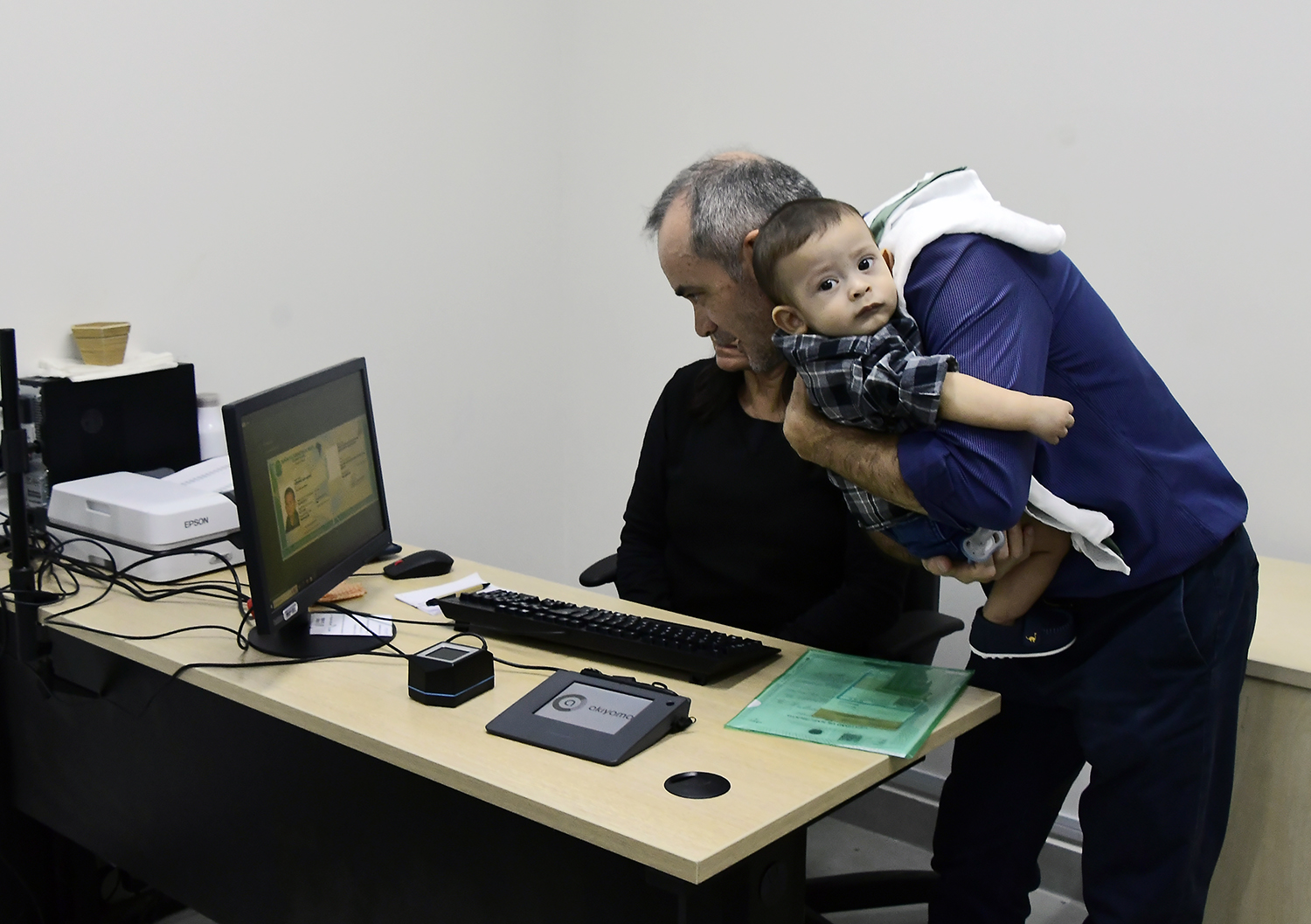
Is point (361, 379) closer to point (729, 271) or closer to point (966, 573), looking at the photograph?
point (729, 271)

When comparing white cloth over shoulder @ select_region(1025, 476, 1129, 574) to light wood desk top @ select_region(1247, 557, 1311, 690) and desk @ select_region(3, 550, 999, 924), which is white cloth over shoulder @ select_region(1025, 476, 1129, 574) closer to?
desk @ select_region(3, 550, 999, 924)

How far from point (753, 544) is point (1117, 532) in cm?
81

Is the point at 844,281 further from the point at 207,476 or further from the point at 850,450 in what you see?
the point at 207,476

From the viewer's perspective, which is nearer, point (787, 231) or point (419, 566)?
point (787, 231)

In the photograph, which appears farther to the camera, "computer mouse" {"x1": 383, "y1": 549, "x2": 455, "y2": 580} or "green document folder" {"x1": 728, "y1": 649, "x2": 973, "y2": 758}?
"computer mouse" {"x1": 383, "y1": 549, "x2": 455, "y2": 580}

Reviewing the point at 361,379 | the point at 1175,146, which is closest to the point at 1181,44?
the point at 1175,146

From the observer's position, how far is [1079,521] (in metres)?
1.38

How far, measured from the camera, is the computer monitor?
5.19 feet

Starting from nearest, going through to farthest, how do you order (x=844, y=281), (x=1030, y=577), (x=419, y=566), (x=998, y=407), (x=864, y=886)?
(x=998, y=407)
(x=844, y=281)
(x=1030, y=577)
(x=419, y=566)
(x=864, y=886)

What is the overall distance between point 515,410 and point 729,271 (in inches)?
67.1

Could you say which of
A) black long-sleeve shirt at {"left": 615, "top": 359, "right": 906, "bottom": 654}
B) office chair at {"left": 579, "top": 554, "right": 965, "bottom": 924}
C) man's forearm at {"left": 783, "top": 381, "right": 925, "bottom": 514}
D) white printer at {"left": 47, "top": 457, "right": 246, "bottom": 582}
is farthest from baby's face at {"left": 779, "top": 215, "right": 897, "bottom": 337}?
white printer at {"left": 47, "top": 457, "right": 246, "bottom": 582}

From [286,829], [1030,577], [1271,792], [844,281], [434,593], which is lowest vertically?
[286,829]

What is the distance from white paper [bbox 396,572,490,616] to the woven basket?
828 millimetres

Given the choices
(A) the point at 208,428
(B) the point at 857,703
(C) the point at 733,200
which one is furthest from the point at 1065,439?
(A) the point at 208,428
